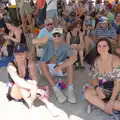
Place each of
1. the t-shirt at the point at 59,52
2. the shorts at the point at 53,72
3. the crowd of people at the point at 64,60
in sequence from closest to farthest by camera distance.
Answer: the crowd of people at the point at 64,60 → the t-shirt at the point at 59,52 → the shorts at the point at 53,72

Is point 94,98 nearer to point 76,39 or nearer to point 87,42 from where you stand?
point 76,39

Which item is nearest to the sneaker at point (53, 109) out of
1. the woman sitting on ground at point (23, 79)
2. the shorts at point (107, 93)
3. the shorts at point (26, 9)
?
the woman sitting on ground at point (23, 79)

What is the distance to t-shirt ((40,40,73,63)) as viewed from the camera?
421 cm

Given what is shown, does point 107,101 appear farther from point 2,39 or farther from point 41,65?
point 2,39

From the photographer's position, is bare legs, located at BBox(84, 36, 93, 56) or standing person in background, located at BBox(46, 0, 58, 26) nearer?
bare legs, located at BBox(84, 36, 93, 56)

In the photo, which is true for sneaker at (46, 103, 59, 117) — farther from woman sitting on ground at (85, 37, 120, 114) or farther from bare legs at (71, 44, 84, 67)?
bare legs at (71, 44, 84, 67)

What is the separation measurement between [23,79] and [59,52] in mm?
925

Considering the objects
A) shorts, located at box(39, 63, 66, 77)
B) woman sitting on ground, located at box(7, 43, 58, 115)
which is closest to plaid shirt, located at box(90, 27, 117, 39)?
shorts, located at box(39, 63, 66, 77)

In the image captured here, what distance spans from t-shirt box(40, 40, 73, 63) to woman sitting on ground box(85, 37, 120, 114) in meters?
0.81

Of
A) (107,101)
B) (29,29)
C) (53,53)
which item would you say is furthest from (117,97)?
(29,29)

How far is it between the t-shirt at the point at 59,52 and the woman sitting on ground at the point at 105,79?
0.81 metres

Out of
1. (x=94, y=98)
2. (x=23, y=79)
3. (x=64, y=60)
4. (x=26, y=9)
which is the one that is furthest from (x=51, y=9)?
(x=94, y=98)

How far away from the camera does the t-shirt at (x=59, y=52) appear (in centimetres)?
421

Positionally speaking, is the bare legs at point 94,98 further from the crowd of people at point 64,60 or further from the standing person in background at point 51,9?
the standing person in background at point 51,9
